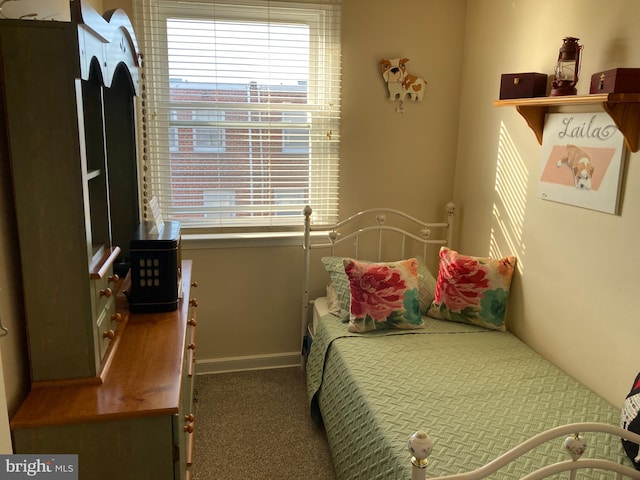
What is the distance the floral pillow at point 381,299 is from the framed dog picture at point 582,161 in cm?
79

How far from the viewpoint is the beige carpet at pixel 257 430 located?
7.64 feet

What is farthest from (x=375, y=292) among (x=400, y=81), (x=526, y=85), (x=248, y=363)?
(x=400, y=81)

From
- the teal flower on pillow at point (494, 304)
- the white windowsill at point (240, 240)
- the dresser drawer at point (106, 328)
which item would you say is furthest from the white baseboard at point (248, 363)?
the dresser drawer at point (106, 328)

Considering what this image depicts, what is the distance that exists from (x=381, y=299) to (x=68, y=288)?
1532 mm

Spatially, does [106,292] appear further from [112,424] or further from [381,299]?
[381,299]

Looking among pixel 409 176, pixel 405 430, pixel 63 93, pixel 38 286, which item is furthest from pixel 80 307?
pixel 409 176

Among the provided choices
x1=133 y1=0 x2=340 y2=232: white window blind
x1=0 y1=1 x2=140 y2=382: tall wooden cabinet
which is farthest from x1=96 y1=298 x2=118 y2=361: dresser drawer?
x1=133 y1=0 x2=340 y2=232: white window blind

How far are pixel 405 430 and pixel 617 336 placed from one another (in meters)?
0.90

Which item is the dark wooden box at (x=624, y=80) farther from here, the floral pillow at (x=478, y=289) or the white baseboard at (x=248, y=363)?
the white baseboard at (x=248, y=363)

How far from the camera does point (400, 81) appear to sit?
3.01 m

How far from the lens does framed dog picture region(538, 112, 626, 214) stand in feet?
6.42

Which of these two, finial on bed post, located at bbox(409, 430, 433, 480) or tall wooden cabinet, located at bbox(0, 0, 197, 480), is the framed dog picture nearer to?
finial on bed post, located at bbox(409, 430, 433, 480)

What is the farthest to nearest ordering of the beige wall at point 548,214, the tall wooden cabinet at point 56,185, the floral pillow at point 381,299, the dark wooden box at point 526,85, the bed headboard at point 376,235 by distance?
1. the bed headboard at point 376,235
2. the floral pillow at point 381,299
3. the dark wooden box at point 526,85
4. the beige wall at point 548,214
5. the tall wooden cabinet at point 56,185

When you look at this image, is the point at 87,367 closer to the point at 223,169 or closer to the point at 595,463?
the point at 595,463
